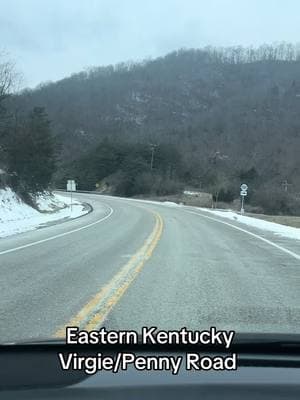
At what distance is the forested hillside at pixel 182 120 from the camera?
348ft

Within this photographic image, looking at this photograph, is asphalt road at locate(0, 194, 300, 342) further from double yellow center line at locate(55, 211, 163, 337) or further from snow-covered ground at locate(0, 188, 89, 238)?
snow-covered ground at locate(0, 188, 89, 238)

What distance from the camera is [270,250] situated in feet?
54.0

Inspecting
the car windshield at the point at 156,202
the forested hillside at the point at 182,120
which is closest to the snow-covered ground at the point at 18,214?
the car windshield at the point at 156,202

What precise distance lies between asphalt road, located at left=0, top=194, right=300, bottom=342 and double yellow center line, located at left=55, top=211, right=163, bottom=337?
13mm

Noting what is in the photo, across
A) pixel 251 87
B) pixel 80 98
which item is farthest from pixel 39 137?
pixel 251 87

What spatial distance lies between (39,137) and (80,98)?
3464 inches

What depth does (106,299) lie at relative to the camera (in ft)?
27.6

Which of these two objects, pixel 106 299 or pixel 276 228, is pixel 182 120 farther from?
pixel 106 299

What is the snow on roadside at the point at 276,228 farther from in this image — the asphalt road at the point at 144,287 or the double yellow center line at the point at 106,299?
the double yellow center line at the point at 106,299

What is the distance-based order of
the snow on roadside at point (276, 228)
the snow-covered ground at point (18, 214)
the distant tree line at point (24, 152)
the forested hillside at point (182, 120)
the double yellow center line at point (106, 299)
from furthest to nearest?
the forested hillside at point (182, 120) < the distant tree line at point (24, 152) < the snow-covered ground at point (18, 214) < the snow on roadside at point (276, 228) < the double yellow center line at point (106, 299)

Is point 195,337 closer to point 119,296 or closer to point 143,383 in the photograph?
point 143,383

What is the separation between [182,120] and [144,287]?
5332 inches

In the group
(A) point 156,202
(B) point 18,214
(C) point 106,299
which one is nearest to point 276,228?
(B) point 18,214

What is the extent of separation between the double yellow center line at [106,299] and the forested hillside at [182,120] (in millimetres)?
81693
